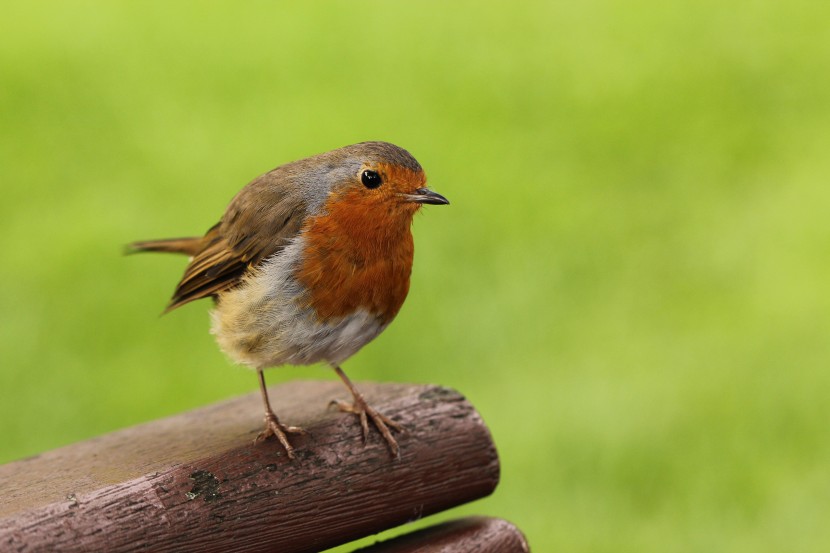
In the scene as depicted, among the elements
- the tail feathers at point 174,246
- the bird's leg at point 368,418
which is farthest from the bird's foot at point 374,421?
the tail feathers at point 174,246

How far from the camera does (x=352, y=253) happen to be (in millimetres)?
3158

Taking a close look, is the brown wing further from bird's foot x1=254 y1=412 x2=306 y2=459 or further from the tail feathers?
bird's foot x1=254 y1=412 x2=306 y2=459

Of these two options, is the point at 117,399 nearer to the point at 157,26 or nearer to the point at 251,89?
the point at 251,89

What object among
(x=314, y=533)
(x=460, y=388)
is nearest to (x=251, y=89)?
(x=460, y=388)

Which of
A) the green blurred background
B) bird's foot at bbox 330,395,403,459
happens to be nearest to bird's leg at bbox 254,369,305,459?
bird's foot at bbox 330,395,403,459

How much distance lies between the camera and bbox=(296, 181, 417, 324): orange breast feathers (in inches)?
124

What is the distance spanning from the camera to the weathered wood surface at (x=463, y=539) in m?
2.96

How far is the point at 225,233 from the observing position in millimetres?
3531

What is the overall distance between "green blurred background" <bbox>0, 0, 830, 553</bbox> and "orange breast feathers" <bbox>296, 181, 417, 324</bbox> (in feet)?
6.95

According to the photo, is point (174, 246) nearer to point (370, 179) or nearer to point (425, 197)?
point (370, 179)

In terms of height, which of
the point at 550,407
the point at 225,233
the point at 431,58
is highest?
the point at 431,58

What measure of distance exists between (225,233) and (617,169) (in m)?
4.07

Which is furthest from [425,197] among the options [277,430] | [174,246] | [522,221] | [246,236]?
[522,221]

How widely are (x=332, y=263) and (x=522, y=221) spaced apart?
11.7 feet
